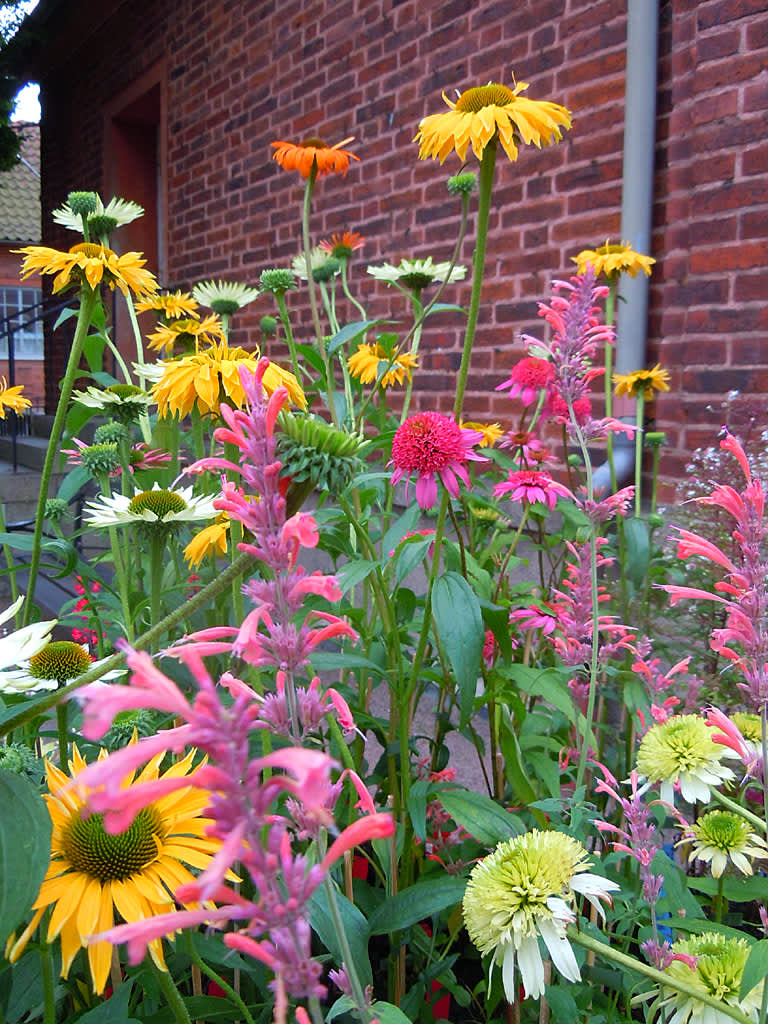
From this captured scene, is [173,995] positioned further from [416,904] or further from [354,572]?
[354,572]

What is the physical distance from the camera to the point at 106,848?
556mm

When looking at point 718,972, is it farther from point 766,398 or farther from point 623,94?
point 623,94

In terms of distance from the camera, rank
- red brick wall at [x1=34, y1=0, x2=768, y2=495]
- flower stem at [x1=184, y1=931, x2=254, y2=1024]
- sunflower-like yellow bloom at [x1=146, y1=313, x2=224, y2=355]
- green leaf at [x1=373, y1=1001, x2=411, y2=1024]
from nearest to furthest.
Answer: green leaf at [x1=373, y1=1001, x2=411, y2=1024], flower stem at [x1=184, y1=931, x2=254, y2=1024], sunflower-like yellow bloom at [x1=146, y1=313, x2=224, y2=355], red brick wall at [x1=34, y1=0, x2=768, y2=495]

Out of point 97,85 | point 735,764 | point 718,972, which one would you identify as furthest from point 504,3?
point 97,85

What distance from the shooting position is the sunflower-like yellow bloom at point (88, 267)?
123 cm

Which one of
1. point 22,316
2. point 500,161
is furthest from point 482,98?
point 22,316

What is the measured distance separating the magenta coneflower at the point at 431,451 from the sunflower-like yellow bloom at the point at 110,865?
0.48 meters

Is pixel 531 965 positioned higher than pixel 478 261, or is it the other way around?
pixel 478 261

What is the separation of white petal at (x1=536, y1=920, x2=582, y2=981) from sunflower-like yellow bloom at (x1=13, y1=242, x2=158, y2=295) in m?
1.04

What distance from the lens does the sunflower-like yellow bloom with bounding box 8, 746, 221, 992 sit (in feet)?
1.70

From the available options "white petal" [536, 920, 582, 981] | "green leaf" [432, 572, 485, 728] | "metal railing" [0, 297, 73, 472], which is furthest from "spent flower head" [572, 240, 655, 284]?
"metal railing" [0, 297, 73, 472]

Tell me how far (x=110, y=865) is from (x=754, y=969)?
1.60 ft

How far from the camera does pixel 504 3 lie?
9.87ft

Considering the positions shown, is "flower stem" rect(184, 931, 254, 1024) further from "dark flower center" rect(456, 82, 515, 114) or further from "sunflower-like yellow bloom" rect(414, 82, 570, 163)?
"dark flower center" rect(456, 82, 515, 114)
